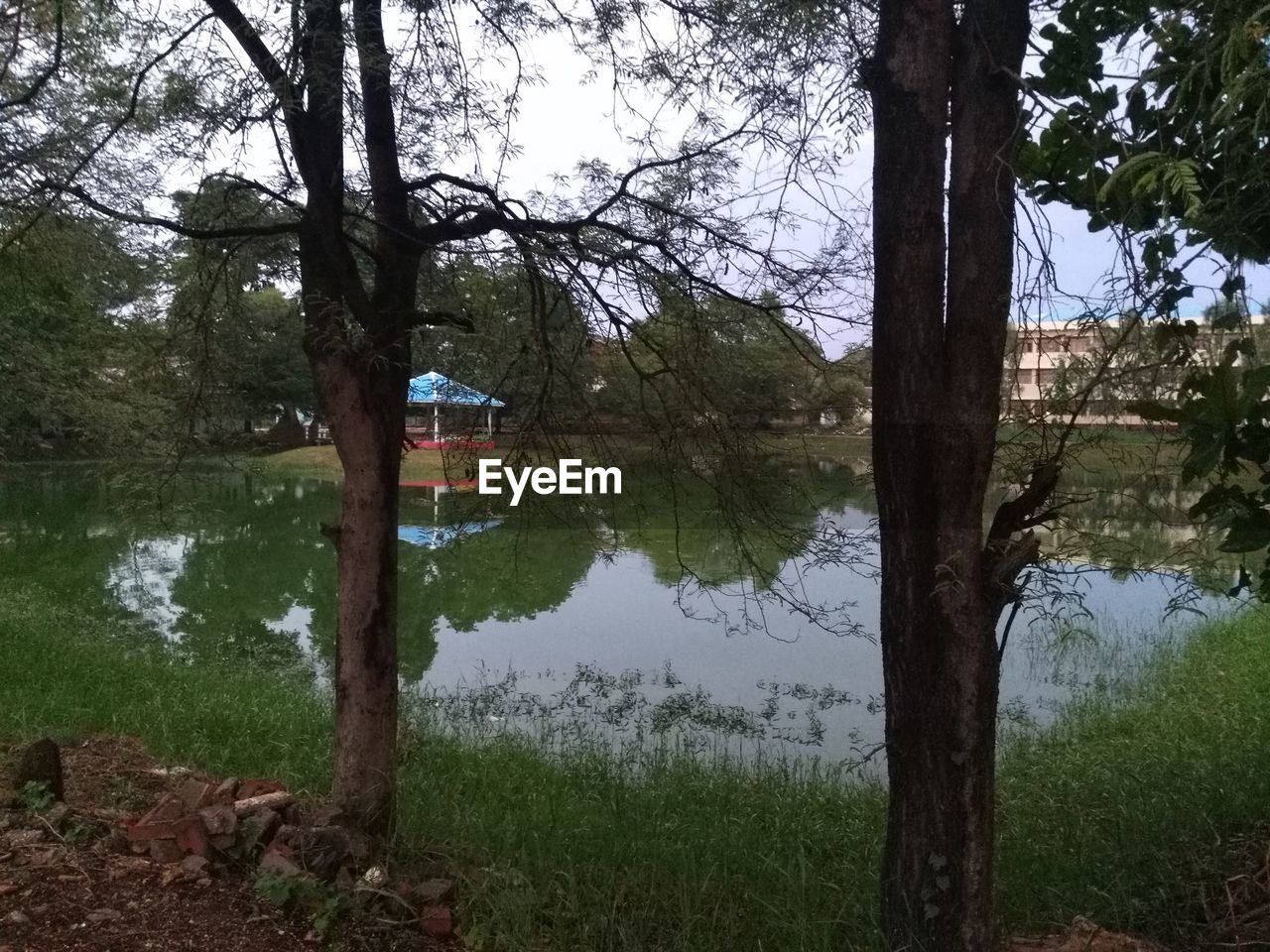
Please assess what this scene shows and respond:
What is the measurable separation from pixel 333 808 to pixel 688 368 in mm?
2132

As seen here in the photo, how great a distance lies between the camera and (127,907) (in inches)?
111

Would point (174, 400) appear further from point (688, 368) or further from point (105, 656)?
point (105, 656)

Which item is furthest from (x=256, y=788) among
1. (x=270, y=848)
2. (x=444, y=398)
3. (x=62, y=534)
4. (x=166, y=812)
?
(x=62, y=534)

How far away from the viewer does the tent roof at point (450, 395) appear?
428cm

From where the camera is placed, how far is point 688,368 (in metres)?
4.26

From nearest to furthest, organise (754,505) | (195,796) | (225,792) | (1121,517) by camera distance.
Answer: (195,796) → (225,792) → (754,505) → (1121,517)

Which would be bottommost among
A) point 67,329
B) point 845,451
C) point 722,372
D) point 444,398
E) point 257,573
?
point 257,573

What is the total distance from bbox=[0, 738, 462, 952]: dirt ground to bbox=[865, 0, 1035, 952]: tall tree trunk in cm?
142

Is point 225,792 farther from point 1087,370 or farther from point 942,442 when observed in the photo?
point 1087,370

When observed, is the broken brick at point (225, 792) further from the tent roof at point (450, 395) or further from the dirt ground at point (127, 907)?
the tent roof at point (450, 395)

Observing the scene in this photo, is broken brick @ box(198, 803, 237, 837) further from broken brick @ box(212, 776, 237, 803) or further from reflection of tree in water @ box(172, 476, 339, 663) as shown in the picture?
reflection of tree in water @ box(172, 476, 339, 663)

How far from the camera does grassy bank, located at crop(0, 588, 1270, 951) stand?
124 inches

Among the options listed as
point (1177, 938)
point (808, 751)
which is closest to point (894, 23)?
point (1177, 938)

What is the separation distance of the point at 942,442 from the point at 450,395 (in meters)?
2.37
